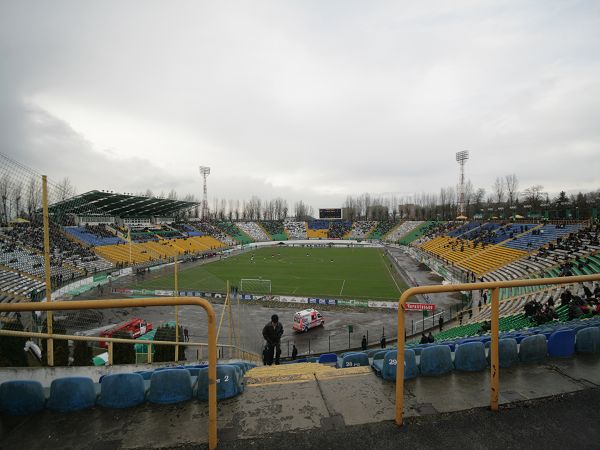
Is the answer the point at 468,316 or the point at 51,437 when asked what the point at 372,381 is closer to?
the point at 51,437

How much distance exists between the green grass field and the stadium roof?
18.3 m

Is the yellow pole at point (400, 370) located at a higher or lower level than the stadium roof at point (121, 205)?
lower

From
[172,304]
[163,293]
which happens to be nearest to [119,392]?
[172,304]

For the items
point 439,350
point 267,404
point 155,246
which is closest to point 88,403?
point 267,404

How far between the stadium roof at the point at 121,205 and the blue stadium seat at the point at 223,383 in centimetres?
4440

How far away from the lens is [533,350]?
4.51 m

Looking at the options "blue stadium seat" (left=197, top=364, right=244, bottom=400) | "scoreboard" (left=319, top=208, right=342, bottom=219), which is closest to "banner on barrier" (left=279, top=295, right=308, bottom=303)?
"blue stadium seat" (left=197, top=364, right=244, bottom=400)

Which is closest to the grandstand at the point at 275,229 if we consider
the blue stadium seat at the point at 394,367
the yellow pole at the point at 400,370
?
the blue stadium seat at the point at 394,367

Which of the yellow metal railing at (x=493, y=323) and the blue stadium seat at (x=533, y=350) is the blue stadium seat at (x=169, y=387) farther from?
the blue stadium seat at (x=533, y=350)

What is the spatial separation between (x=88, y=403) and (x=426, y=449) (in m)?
3.68

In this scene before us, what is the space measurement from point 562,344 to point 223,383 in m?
5.04

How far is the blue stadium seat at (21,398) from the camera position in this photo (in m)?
3.28

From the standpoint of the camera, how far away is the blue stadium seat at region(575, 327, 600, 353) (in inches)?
184

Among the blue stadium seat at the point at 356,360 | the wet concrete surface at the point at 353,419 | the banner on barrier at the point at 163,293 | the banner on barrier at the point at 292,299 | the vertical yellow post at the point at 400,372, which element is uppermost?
the vertical yellow post at the point at 400,372
